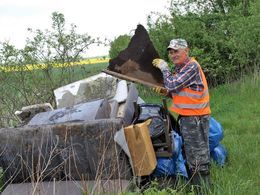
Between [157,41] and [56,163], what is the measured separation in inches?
447

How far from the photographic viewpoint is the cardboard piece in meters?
5.48

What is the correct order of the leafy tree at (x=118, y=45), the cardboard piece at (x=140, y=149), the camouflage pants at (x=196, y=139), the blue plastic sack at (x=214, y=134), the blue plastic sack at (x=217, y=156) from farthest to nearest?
1. the leafy tree at (x=118, y=45)
2. the blue plastic sack at (x=217, y=156)
3. the blue plastic sack at (x=214, y=134)
4. the camouflage pants at (x=196, y=139)
5. the cardboard piece at (x=140, y=149)

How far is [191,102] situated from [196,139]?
0.42m

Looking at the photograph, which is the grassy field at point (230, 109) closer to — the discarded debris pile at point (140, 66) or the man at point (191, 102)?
the man at point (191, 102)

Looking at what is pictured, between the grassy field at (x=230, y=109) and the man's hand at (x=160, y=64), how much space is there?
57.8 inches

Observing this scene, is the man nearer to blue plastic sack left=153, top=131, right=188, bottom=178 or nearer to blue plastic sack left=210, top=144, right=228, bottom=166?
blue plastic sack left=153, top=131, right=188, bottom=178

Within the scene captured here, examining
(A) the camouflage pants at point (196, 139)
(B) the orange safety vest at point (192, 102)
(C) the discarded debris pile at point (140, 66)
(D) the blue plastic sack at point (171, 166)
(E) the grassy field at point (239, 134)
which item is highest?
(C) the discarded debris pile at point (140, 66)

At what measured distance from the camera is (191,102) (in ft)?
18.3

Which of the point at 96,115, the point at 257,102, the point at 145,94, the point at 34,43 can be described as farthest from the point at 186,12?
the point at 96,115

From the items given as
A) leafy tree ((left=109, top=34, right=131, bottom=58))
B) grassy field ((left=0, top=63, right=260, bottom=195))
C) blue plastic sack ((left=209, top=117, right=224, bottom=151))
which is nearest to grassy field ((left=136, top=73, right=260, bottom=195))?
grassy field ((left=0, top=63, right=260, bottom=195))

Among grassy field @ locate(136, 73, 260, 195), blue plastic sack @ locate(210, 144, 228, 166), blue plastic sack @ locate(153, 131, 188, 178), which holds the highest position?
blue plastic sack @ locate(153, 131, 188, 178)

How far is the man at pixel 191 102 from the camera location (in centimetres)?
553

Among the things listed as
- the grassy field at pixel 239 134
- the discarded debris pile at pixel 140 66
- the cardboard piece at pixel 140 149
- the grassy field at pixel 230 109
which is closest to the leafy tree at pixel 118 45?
the grassy field at pixel 239 134

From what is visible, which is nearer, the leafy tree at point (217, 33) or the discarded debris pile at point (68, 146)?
the discarded debris pile at point (68, 146)
